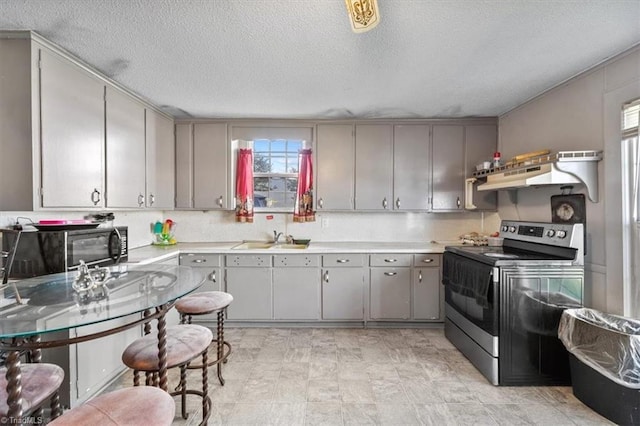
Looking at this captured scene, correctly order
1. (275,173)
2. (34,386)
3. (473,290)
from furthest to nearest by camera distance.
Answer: (275,173)
(473,290)
(34,386)

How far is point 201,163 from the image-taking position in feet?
11.7

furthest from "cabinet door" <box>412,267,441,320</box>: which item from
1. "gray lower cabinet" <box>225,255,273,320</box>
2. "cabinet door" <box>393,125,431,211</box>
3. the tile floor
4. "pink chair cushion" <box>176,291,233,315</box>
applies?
"pink chair cushion" <box>176,291,233,315</box>

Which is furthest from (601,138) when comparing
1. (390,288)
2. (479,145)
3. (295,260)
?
(295,260)

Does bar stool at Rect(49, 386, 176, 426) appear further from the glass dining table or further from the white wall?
the white wall

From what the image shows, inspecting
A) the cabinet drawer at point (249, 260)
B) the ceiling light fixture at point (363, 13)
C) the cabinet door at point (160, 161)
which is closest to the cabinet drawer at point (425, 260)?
the cabinet drawer at point (249, 260)

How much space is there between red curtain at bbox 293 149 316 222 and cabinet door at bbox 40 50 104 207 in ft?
6.41

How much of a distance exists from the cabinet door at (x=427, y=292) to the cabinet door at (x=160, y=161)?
291 centimetres

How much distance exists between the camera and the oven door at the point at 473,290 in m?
2.25

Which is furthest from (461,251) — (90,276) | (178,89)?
(178,89)

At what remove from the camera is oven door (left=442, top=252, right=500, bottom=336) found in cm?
225

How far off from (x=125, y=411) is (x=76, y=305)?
1.81 ft

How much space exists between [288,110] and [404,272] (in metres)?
2.19

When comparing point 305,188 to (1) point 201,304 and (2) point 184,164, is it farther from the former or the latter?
(1) point 201,304

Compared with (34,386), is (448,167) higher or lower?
higher
